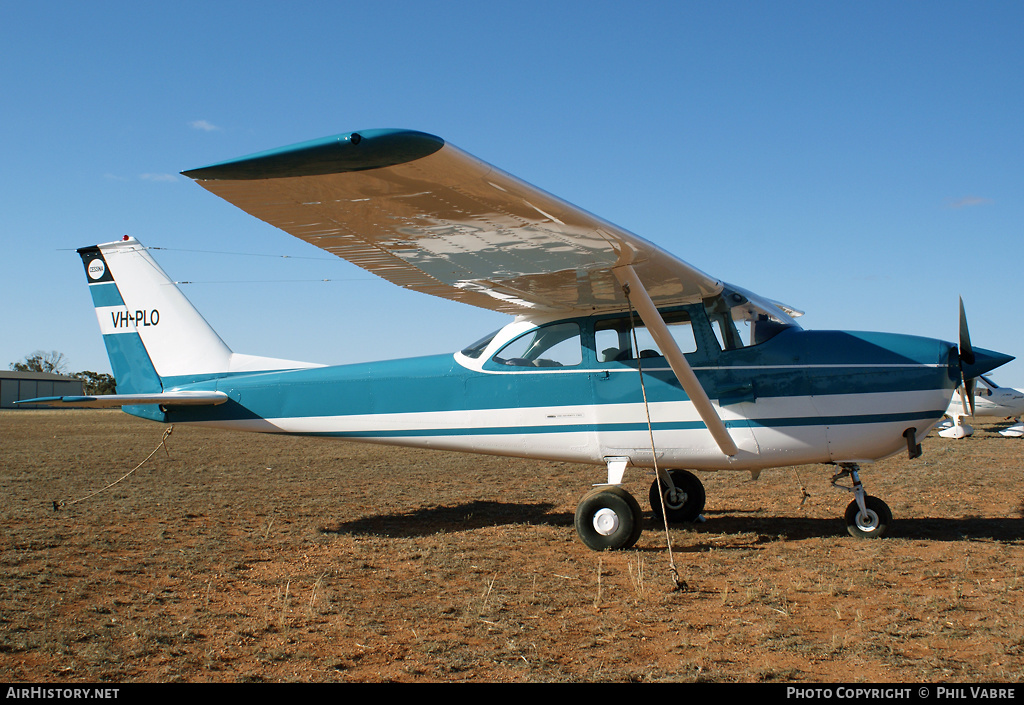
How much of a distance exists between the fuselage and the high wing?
535mm

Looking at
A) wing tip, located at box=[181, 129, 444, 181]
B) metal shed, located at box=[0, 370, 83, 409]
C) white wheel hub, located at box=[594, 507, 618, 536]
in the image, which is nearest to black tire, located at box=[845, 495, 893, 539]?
white wheel hub, located at box=[594, 507, 618, 536]

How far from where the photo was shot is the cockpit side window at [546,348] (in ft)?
23.7

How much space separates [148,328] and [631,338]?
602cm

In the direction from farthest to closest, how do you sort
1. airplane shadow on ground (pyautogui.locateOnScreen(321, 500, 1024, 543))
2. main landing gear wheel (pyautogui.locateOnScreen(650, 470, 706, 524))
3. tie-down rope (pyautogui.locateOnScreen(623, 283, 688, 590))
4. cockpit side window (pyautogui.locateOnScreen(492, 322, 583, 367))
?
main landing gear wheel (pyautogui.locateOnScreen(650, 470, 706, 524)) < cockpit side window (pyautogui.locateOnScreen(492, 322, 583, 367)) < airplane shadow on ground (pyautogui.locateOnScreen(321, 500, 1024, 543)) < tie-down rope (pyautogui.locateOnScreen(623, 283, 688, 590))

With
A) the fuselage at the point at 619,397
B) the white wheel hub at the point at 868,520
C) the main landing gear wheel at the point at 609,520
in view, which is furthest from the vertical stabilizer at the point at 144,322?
the white wheel hub at the point at 868,520

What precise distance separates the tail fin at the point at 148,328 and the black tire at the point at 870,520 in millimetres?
6494

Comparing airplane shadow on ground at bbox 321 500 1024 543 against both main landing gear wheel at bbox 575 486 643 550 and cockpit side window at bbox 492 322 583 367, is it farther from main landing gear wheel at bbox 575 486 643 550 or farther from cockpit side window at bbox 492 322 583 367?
cockpit side window at bbox 492 322 583 367

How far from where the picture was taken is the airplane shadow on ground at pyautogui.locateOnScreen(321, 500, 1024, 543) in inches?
278

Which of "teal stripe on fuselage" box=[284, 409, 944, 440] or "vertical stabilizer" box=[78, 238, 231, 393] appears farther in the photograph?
"vertical stabilizer" box=[78, 238, 231, 393]

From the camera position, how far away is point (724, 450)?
657 cm

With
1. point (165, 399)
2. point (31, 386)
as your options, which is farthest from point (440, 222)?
point (31, 386)

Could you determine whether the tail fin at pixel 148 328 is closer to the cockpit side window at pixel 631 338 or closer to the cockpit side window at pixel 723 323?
the cockpit side window at pixel 631 338

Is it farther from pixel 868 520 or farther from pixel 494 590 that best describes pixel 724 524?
pixel 494 590

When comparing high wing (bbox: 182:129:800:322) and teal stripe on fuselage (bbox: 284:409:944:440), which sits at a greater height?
high wing (bbox: 182:129:800:322)
